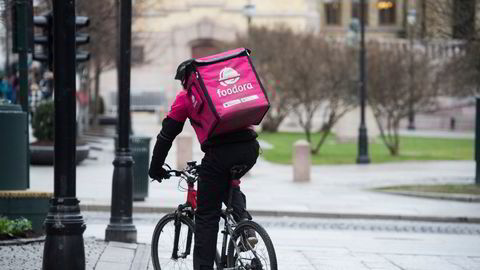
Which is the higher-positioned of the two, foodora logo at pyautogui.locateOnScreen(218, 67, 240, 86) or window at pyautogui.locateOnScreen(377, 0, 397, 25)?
window at pyautogui.locateOnScreen(377, 0, 397, 25)

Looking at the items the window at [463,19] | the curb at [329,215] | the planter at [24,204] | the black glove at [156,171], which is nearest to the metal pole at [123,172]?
the planter at [24,204]

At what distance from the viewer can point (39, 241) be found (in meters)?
11.1

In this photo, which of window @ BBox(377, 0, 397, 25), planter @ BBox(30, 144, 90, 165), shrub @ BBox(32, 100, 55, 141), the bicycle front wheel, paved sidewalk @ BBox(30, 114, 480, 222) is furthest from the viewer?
window @ BBox(377, 0, 397, 25)

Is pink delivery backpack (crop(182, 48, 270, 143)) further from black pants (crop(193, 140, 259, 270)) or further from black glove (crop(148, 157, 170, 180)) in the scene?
black glove (crop(148, 157, 170, 180))

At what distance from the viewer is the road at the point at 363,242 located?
11594 millimetres

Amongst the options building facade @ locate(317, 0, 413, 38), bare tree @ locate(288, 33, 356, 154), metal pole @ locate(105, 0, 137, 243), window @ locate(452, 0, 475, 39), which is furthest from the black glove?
building facade @ locate(317, 0, 413, 38)

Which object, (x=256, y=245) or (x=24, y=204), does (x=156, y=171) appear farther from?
(x=24, y=204)

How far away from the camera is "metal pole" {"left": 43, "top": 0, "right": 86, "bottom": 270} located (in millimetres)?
7695

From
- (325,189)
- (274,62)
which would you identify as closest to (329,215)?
(325,189)

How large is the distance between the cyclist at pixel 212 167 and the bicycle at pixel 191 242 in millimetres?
81

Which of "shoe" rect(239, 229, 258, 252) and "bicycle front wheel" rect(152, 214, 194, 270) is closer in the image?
"shoe" rect(239, 229, 258, 252)

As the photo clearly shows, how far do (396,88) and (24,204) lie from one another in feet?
73.9

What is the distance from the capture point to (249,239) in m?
7.48

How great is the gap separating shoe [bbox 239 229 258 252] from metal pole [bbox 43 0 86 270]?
4.02 ft
